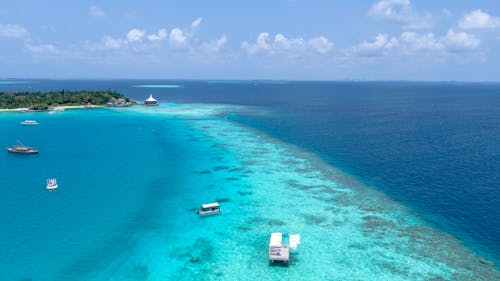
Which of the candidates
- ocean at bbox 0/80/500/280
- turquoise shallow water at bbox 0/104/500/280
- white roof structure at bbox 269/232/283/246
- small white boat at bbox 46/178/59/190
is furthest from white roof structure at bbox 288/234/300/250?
small white boat at bbox 46/178/59/190

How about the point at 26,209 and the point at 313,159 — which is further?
the point at 313,159

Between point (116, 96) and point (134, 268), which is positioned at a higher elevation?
point (116, 96)

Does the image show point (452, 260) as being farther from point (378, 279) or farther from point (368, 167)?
point (368, 167)

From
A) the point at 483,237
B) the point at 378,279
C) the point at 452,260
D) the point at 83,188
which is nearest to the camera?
the point at 378,279

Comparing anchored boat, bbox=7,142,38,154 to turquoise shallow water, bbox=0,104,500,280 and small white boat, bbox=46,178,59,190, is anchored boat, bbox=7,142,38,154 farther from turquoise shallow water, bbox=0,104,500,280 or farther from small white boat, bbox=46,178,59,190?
small white boat, bbox=46,178,59,190

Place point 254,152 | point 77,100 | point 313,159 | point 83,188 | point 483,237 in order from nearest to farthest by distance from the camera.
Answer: point 483,237
point 83,188
point 313,159
point 254,152
point 77,100

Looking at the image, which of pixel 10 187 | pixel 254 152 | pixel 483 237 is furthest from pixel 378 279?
pixel 10 187

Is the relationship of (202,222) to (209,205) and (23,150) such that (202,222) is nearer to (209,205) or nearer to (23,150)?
(209,205)
